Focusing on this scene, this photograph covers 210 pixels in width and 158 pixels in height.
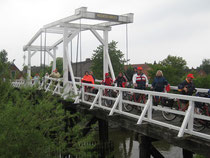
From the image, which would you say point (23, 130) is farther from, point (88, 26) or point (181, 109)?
point (88, 26)

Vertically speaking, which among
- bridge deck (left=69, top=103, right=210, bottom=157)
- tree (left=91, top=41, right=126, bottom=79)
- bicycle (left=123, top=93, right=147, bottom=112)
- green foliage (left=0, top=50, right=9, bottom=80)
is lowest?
bridge deck (left=69, top=103, right=210, bottom=157)

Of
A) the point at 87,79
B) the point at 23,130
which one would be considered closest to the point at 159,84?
the point at 87,79

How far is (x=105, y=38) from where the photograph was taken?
12984 mm

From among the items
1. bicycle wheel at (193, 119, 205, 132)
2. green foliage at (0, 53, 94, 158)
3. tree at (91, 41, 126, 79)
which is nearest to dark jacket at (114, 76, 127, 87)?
bicycle wheel at (193, 119, 205, 132)

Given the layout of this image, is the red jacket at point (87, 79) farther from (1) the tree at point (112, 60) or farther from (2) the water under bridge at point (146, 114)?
(1) the tree at point (112, 60)

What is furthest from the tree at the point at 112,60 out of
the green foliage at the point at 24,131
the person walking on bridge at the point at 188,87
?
the green foliage at the point at 24,131

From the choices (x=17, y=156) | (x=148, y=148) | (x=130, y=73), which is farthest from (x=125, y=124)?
(x=130, y=73)

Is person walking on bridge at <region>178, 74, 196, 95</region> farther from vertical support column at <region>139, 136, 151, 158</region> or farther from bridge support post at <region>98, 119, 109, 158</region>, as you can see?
bridge support post at <region>98, 119, 109, 158</region>

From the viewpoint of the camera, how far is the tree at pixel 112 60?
113ft

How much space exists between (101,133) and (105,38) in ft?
14.2

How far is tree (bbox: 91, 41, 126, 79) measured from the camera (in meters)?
34.6

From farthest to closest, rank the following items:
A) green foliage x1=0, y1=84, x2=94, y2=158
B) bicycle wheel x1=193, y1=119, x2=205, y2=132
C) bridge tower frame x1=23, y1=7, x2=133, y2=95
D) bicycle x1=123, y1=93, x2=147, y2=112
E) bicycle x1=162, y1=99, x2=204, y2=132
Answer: bridge tower frame x1=23, y1=7, x2=133, y2=95
bicycle x1=123, y1=93, x2=147, y2=112
bicycle x1=162, y1=99, x2=204, y2=132
bicycle wheel x1=193, y1=119, x2=205, y2=132
green foliage x1=0, y1=84, x2=94, y2=158

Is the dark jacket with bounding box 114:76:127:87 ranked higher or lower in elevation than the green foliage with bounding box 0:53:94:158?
higher

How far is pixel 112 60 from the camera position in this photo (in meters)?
34.7
